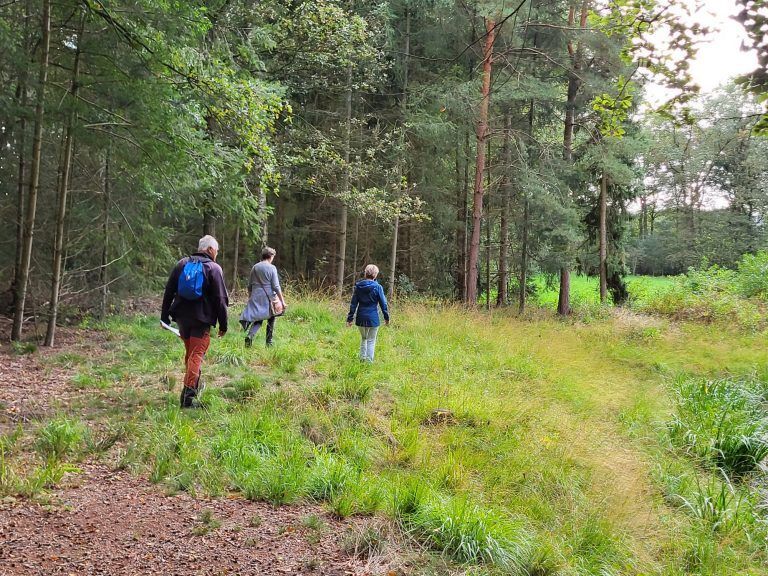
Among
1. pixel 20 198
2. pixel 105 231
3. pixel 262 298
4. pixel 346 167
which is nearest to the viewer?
pixel 20 198

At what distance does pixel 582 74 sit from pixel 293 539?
17.1 metres

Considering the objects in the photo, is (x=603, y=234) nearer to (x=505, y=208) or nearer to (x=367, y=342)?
(x=505, y=208)

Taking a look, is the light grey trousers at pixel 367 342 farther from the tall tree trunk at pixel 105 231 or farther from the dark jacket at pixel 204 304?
the tall tree trunk at pixel 105 231

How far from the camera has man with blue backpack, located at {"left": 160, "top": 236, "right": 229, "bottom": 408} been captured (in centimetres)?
519

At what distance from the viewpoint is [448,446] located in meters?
4.83

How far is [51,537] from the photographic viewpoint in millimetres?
2859

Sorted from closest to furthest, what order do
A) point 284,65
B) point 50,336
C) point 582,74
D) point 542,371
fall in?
point 50,336
point 542,371
point 284,65
point 582,74

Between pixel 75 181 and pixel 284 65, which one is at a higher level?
pixel 284 65

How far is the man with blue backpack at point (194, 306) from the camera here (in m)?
5.19

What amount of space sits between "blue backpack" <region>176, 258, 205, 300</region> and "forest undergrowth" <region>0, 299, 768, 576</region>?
1208mm

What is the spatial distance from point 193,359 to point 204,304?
0.62 metres

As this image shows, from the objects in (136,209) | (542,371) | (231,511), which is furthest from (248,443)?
(136,209)

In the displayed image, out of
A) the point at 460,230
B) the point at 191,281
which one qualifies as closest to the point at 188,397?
the point at 191,281

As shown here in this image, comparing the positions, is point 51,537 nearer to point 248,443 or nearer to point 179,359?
point 248,443
